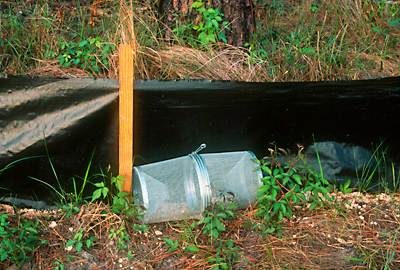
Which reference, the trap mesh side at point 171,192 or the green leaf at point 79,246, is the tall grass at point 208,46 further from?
the green leaf at point 79,246

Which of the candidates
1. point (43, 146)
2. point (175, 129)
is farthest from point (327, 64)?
point (43, 146)

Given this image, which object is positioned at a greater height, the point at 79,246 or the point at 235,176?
the point at 235,176

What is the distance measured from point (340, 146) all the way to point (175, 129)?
1.37 metres

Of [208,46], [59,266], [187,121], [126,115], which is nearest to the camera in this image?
[59,266]

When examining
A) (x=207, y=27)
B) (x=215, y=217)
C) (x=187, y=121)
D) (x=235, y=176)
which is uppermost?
(x=207, y=27)

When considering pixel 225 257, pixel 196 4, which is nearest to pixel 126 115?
pixel 225 257

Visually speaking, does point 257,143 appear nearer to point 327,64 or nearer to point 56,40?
point 327,64

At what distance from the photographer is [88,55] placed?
101 inches

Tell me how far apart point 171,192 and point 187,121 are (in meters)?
0.54

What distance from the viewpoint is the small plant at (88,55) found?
2.53 metres

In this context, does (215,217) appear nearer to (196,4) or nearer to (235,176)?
(235,176)

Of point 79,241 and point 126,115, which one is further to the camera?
point 126,115

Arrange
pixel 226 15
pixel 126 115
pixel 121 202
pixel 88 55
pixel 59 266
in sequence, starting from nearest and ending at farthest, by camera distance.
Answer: pixel 59 266 < pixel 121 202 < pixel 126 115 < pixel 88 55 < pixel 226 15

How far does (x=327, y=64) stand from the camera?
313cm
